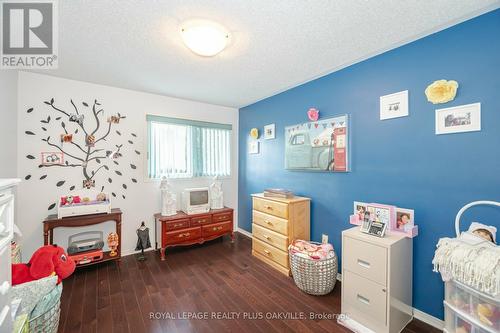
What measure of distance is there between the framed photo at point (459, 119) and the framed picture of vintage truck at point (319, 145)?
0.79m

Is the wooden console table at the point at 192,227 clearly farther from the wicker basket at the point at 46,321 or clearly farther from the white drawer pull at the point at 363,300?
the white drawer pull at the point at 363,300

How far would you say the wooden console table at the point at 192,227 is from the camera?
296 cm

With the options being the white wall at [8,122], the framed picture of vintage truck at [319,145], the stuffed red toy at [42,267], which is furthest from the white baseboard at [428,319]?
the white wall at [8,122]

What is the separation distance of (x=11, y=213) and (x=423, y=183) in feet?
9.23

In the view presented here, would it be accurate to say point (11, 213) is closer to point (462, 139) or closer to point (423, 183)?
point (423, 183)

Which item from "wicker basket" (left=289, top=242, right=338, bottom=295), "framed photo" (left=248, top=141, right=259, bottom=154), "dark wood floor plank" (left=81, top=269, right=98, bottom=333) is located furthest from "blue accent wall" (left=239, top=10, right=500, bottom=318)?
"dark wood floor plank" (left=81, top=269, right=98, bottom=333)

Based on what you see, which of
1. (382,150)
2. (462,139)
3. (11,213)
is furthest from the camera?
(382,150)

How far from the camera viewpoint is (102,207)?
104 inches

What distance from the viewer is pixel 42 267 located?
1.67 metres

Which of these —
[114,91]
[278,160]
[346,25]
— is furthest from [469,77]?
[114,91]

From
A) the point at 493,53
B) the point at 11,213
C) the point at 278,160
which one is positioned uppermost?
the point at 493,53

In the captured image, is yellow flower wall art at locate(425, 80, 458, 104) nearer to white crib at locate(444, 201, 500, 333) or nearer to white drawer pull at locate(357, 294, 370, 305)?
white crib at locate(444, 201, 500, 333)

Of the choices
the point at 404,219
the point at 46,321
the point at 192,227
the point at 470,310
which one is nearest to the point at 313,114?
the point at 404,219

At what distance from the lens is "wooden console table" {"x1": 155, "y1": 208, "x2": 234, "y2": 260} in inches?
116
